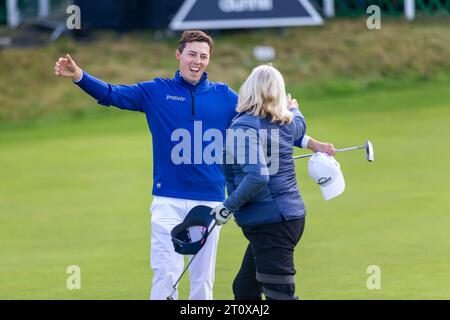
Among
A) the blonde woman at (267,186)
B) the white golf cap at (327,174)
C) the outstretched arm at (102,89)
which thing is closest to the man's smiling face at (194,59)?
the outstretched arm at (102,89)

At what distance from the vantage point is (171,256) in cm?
798

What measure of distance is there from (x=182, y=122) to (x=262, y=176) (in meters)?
1.03

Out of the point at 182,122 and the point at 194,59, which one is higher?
the point at 194,59

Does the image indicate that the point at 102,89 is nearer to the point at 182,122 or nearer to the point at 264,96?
the point at 182,122

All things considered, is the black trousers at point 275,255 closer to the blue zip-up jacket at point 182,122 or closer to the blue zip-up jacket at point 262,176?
the blue zip-up jacket at point 262,176

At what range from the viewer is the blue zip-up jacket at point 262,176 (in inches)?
290

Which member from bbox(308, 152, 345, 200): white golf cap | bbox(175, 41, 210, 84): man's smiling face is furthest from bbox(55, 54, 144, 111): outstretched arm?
bbox(308, 152, 345, 200): white golf cap

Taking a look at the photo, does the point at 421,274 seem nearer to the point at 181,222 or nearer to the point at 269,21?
the point at 181,222

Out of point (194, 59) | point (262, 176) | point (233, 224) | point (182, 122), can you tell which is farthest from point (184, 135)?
point (233, 224)

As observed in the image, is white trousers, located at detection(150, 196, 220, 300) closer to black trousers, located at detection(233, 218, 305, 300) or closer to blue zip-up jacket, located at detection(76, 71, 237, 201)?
blue zip-up jacket, located at detection(76, 71, 237, 201)

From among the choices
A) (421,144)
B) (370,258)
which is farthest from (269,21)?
(370,258)

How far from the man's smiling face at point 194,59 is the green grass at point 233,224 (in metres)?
2.12

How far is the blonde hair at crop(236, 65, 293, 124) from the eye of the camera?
294 inches

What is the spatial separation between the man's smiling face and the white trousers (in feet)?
2.85
